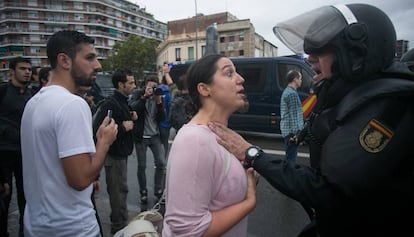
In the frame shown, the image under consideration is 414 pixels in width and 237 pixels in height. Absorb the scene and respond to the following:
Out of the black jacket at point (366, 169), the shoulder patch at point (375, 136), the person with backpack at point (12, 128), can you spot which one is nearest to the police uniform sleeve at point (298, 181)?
the black jacket at point (366, 169)

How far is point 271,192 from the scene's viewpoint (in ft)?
14.9

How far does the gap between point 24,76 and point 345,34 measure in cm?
365

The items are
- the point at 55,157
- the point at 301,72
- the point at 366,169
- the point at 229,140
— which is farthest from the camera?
the point at 301,72

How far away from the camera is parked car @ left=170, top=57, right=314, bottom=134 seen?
7.76m

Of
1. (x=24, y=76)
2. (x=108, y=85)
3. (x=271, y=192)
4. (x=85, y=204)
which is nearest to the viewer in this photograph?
(x=85, y=204)

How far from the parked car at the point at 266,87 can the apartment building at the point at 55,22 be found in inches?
2674

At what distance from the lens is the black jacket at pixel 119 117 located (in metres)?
3.39

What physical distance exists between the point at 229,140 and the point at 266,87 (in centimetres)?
688

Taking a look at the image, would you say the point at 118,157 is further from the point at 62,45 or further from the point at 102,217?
the point at 62,45

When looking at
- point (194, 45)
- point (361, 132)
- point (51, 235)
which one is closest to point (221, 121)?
point (361, 132)

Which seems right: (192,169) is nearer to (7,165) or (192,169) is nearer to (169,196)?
(169,196)

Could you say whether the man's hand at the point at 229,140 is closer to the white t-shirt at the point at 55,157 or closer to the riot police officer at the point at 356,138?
the riot police officer at the point at 356,138

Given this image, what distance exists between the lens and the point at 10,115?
11.0 ft

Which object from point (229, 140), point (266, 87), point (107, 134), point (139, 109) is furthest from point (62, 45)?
point (266, 87)
